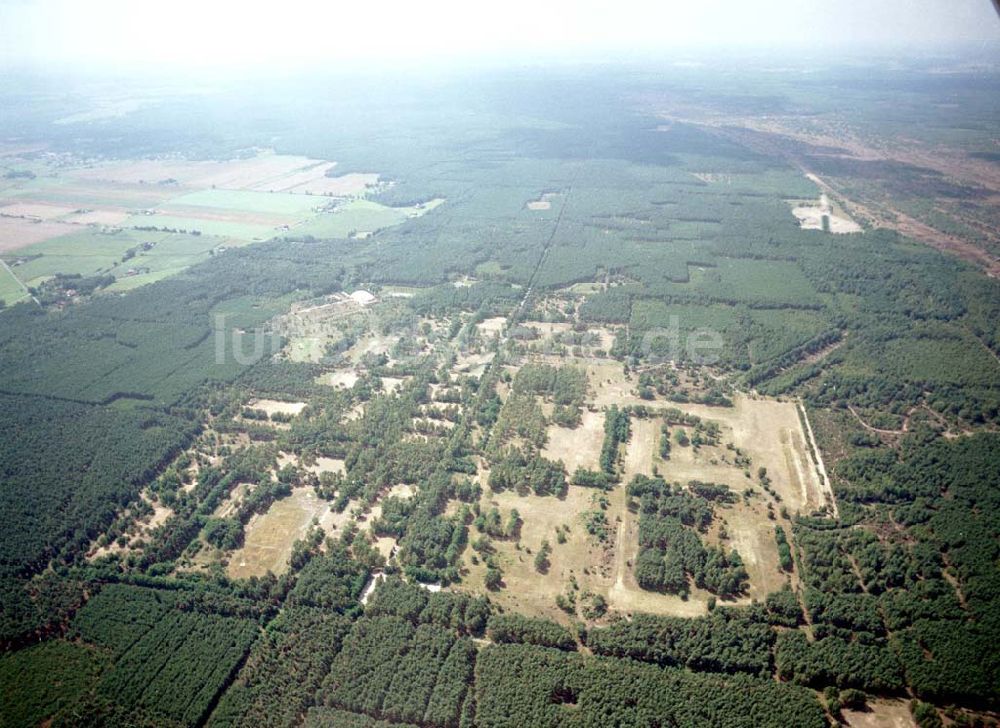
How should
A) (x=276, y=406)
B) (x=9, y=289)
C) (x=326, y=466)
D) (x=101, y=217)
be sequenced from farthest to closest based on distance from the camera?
(x=101, y=217) < (x=9, y=289) < (x=276, y=406) < (x=326, y=466)

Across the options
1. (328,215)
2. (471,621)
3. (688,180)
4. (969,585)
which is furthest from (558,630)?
(688,180)

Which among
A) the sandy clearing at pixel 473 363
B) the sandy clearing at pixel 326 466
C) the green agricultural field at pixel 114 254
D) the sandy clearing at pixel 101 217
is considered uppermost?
the sandy clearing at pixel 101 217

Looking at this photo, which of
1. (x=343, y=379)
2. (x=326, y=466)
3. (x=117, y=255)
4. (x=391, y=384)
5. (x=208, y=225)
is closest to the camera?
(x=326, y=466)

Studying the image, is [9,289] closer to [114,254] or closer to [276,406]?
[114,254]

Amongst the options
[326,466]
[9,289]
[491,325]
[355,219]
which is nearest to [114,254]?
[9,289]

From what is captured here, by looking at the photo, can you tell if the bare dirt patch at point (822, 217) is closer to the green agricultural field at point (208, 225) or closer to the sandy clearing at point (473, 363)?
the sandy clearing at point (473, 363)

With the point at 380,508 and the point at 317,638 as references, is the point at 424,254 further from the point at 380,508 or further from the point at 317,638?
the point at 317,638

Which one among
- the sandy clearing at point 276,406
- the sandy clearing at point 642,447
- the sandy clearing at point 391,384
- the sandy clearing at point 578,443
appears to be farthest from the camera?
the sandy clearing at point 391,384

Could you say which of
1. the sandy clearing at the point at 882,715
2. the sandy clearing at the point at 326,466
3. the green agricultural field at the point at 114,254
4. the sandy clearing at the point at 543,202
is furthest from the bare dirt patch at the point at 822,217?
the green agricultural field at the point at 114,254

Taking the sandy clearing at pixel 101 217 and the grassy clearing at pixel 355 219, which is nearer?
the grassy clearing at pixel 355 219
